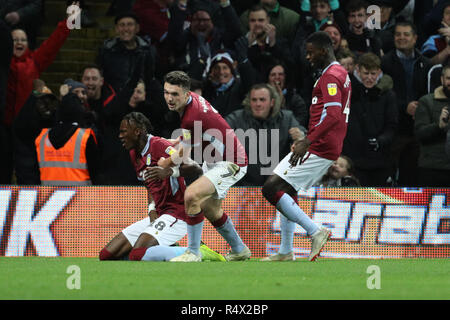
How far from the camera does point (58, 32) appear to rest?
14.5 metres

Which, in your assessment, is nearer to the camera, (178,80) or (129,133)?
(178,80)

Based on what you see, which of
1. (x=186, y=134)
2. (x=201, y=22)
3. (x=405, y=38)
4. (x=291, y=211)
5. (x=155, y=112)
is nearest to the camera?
(x=186, y=134)

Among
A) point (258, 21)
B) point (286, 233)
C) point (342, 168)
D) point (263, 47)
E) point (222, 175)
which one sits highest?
point (258, 21)

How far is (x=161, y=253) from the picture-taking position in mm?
10078

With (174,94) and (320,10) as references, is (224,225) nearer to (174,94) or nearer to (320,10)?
(174,94)

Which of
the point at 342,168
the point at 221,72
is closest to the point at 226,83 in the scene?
the point at 221,72

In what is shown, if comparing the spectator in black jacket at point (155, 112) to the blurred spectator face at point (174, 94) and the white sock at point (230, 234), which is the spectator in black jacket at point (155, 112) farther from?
the blurred spectator face at point (174, 94)

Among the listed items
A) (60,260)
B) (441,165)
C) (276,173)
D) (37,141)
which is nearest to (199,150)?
(276,173)

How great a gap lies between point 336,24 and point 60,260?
6.09m

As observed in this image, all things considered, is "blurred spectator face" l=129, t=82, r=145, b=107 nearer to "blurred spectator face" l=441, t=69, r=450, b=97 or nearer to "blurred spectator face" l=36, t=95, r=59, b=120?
"blurred spectator face" l=36, t=95, r=59, b=120

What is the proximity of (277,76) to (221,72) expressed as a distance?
86 centimetres

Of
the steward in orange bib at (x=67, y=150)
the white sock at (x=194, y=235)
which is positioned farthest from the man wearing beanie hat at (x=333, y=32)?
the white sock at (x=194, y=235)

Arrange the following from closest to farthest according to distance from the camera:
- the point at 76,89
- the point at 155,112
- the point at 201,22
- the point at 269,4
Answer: the point at 76,89 < the point at 155,112 < the point at 201,22 < the point at 269,4

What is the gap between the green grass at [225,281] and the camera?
6.70 meters
